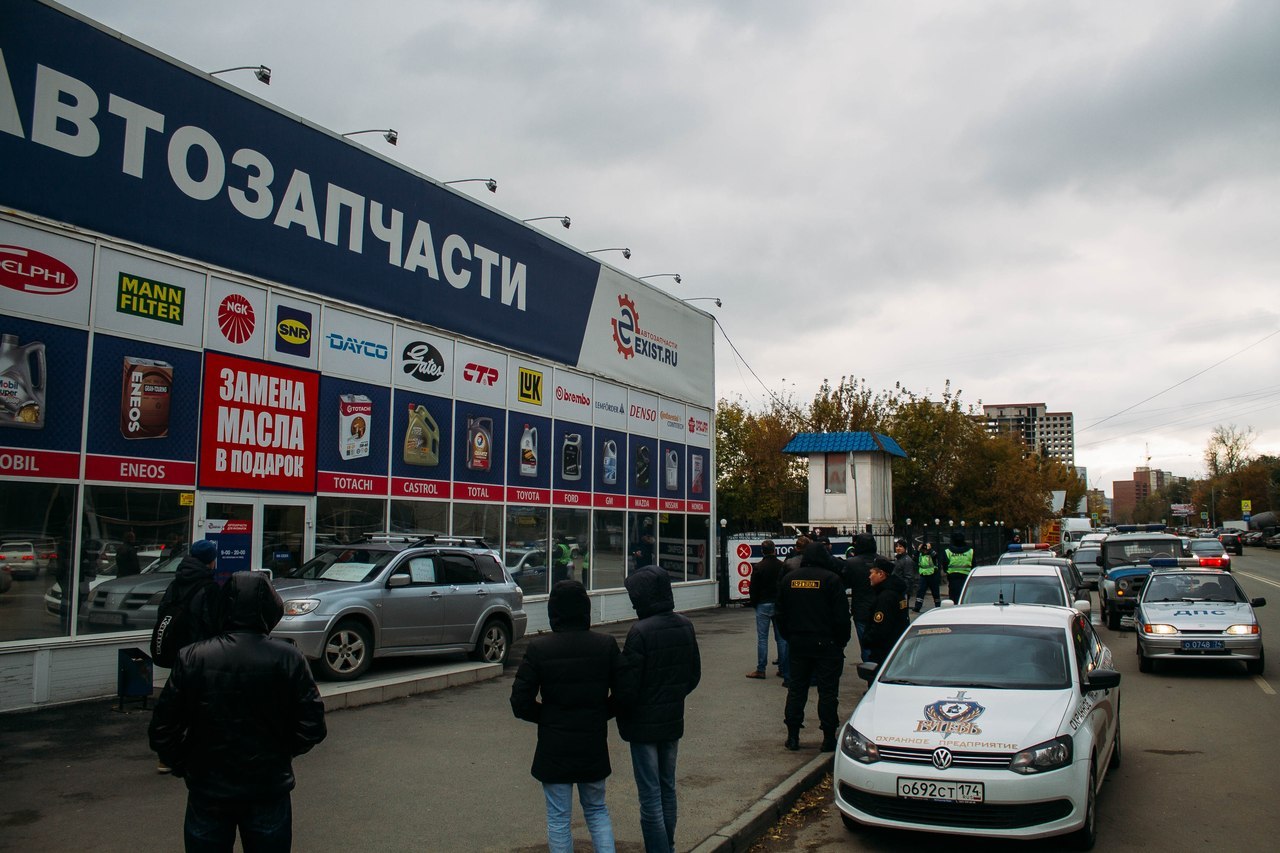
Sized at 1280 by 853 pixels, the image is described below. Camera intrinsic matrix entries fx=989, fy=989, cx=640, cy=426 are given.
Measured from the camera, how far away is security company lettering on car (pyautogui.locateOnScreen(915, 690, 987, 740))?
6.65m

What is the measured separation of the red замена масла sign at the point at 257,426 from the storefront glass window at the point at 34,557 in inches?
73.8

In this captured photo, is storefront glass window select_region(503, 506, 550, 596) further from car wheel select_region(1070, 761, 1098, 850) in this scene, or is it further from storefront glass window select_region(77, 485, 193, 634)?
car wheel select_region(1070, 761, 1098, 850)

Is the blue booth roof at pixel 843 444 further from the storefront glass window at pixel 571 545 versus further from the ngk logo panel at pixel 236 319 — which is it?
the ngk logo panel at pixel 236 319

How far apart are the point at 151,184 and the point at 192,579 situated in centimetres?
669

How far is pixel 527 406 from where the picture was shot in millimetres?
19531

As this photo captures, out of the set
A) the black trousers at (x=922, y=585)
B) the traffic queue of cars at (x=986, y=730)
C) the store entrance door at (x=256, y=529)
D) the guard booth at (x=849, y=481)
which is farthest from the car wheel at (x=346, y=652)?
the guard booth at (x=849, y=481)

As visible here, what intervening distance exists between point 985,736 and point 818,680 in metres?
2.87

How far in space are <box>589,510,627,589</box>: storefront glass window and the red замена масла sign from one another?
8.09 metres

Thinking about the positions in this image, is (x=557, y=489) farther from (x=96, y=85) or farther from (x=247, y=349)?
(x=96, y=85)

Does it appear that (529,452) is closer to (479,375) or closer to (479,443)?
(479,443)

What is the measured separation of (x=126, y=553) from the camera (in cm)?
1197

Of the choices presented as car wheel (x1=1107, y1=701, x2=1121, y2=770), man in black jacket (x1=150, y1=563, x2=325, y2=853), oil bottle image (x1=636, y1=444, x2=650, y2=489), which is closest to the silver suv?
man in black jacket (x1=150, y1=563, x2=325, y2=853)

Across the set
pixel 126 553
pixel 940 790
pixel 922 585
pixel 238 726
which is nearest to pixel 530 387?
pixel 126 553

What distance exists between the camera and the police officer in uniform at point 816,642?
917cm
